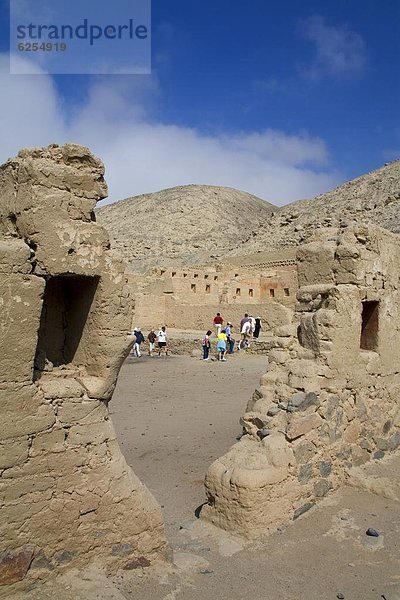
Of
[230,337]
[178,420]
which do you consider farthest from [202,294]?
[178,420]

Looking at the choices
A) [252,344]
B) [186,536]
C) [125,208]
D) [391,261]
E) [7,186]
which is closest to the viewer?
[7,186]

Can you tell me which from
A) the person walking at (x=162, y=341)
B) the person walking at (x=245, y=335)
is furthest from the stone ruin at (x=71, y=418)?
the person walking at (x=162, y=341)

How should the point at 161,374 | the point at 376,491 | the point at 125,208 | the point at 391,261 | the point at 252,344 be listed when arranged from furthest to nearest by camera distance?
the point at 125,208
the point at 252,344
the point at 161,374
the point at 391,261
the point at 376,491

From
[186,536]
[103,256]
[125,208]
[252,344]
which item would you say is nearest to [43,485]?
[103,256]

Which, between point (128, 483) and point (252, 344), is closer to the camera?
point (128, 483)

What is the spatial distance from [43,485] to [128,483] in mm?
667

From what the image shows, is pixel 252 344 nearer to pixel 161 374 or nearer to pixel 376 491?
pixel 161 374

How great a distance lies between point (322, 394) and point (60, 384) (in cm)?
318

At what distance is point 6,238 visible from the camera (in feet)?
11.8

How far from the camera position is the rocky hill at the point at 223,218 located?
45.6 m

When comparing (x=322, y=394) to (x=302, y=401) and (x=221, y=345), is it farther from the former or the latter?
(x=221, y=345)

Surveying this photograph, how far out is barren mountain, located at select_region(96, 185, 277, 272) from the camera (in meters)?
55.6

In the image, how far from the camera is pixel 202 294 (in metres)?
28.0

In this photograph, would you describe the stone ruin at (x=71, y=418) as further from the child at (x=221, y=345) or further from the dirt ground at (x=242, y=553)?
the child at (x=221, y=345)
